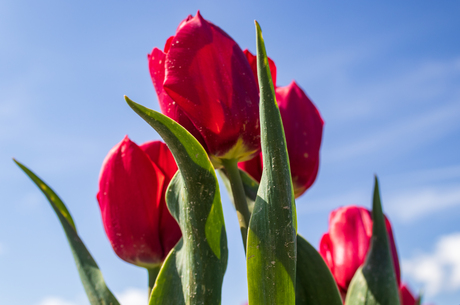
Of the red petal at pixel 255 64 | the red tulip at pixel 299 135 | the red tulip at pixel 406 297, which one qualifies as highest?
the red petal at pixel 255 64

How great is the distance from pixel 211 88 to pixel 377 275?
25 cm

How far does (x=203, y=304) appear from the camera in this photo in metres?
0.35

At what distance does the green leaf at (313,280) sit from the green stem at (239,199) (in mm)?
57

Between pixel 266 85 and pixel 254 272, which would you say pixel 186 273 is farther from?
pixel 266 85

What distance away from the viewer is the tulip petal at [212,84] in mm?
380

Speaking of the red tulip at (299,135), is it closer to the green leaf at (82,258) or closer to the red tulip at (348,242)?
the red tulip at (348,242)

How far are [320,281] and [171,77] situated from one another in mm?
232

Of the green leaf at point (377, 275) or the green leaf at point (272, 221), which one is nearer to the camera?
the green leaf at point (272, 221)

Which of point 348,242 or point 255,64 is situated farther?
point 348,242

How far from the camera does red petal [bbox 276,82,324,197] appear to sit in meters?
0.49

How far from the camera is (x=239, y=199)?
1.32ft

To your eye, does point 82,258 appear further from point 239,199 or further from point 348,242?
point 348,242

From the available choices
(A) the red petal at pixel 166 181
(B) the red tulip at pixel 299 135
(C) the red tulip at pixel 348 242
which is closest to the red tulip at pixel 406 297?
(C) the red tulip at pixel 348 242

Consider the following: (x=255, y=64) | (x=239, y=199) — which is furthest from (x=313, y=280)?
(x=255, y=64)
